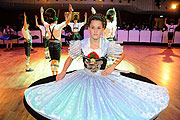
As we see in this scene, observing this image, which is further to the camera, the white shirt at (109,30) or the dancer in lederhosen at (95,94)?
the white shirt at (109,30)

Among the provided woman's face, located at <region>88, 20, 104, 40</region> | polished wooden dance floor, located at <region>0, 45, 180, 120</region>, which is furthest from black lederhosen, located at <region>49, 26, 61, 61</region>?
woman's face, located at <region>88, 20, 104, 40</region>

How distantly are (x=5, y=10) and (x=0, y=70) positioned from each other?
1123 centimetres

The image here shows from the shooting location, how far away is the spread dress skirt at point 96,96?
1.43 meters

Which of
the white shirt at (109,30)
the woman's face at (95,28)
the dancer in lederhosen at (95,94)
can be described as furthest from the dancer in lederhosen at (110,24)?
the woman's face at (95,28)

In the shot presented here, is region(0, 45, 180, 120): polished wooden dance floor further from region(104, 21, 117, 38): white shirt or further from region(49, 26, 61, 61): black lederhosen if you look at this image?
region(104, 21, 117, 38): white shirt

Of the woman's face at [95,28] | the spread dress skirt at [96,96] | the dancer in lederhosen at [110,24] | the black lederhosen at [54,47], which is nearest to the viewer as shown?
the spread dress skirt at [96,96]

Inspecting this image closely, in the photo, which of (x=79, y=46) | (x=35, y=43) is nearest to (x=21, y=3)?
(x=35, y=43)

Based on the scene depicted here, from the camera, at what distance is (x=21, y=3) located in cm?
1123

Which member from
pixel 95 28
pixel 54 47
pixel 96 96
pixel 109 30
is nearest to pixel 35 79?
pixel 54 47

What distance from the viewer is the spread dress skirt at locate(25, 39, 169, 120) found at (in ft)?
4.69

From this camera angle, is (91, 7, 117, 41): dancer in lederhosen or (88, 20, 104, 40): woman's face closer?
(88, 20, 104, 40): woman's face

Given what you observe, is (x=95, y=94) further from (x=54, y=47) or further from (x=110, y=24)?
(x=110, y=24)

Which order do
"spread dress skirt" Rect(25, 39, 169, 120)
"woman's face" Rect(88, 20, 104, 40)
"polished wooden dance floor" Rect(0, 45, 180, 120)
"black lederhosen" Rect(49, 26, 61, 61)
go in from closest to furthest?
"spread dress skirt" Rect(25, 39, 169, 120)
"woman's face" Rect(88, 20, 104, 40)
"polished wooden dance floor" Rect(0, 45, 180, 120)
"black lederhosen" Rect(49, 26, 61, 61)

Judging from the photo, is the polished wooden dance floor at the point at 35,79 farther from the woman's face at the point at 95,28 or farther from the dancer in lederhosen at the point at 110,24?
the dancer in lederhosen at the point at 110,24
